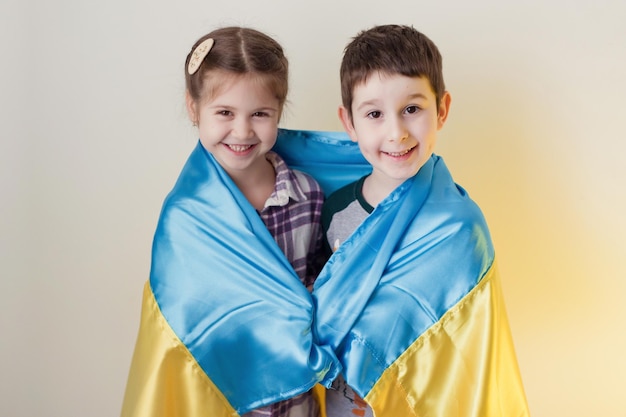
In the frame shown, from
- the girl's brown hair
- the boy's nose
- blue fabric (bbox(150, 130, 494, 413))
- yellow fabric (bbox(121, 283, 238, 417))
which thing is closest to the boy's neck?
blue fabric (bbox(150, 130, 494, 413))

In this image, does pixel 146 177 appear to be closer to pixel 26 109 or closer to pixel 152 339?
pixel 26 109

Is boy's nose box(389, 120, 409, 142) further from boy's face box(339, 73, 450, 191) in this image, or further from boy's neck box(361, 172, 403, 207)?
boy's neck box(361, 172, 403, 207)

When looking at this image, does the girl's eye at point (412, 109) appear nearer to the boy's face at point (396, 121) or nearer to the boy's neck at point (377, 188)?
the boy's face at point (396, 121)

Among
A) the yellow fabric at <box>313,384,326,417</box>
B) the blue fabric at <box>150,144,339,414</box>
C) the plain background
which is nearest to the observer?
the blue fabric at <box>150,144,339,414</box>

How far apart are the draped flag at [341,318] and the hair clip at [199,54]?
26 cm

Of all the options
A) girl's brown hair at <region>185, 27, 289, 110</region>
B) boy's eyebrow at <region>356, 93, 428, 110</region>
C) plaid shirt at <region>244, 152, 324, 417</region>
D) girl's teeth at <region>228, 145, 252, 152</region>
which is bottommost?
plaid shirt at <region>244, 152, 324, 417</region>

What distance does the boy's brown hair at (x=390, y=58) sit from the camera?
1.59m

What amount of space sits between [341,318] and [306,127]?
0.74 m

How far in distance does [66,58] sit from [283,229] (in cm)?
83

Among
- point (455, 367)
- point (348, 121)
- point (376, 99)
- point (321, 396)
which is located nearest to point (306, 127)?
point (348, 121)

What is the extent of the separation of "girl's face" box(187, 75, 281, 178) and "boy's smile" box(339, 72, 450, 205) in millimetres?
185

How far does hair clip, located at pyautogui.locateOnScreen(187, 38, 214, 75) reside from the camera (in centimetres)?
166

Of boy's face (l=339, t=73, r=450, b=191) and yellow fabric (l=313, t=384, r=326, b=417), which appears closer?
boy's face (l=339, t=73, r=450, b=191)

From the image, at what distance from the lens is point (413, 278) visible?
1595 mm
